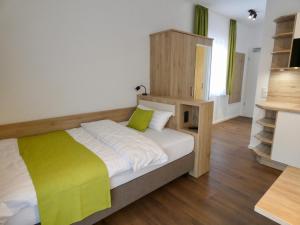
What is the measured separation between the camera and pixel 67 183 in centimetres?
133

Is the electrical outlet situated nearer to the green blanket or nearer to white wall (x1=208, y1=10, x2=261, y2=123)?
white wall (x1=208, y1=10, x2=261, y2=123)

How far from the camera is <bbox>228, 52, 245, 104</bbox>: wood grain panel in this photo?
17.5ft

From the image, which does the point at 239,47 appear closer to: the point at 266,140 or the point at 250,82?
the point at 250,82

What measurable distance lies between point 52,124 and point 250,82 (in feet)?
18.3

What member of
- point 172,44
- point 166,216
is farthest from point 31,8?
point 166,216

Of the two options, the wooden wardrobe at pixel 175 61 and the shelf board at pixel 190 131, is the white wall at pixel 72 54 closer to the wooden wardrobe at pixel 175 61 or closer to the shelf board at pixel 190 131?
the wooden wardrobe at pixel 175 61

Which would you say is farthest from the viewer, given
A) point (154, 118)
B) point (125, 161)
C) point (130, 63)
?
point (130, 63)

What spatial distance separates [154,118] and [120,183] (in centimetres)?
113

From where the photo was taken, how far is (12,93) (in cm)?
212

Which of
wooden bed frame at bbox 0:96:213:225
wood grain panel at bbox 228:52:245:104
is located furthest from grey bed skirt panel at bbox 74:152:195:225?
wood grain panel at bbox 228:52:245:104

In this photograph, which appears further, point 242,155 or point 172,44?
point 242,155

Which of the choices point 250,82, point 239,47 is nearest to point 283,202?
point 239,47

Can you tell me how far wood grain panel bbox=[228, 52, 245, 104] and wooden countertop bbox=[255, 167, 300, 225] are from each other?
A: 4395mm

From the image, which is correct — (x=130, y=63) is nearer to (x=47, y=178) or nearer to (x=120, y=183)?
(x=120, y=183)
